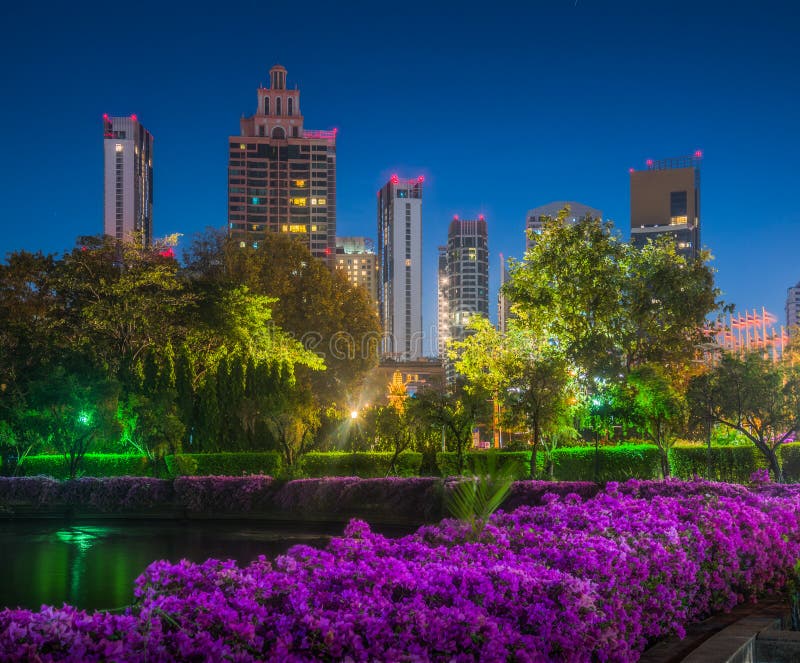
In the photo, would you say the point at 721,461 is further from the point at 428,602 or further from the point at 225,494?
the point at 428,602

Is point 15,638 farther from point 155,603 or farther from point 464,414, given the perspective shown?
point 464,414

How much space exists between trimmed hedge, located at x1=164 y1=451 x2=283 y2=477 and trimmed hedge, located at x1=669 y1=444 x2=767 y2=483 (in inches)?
430

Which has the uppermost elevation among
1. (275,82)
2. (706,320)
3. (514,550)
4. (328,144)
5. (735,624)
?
(275,82)

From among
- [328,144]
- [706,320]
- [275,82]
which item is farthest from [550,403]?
[275,82]

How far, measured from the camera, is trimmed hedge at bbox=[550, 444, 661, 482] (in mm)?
22281

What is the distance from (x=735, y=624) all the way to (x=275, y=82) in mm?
166733

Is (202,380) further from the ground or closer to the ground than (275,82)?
closer to the ground

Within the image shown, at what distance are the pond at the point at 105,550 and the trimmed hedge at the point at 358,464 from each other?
4.94m

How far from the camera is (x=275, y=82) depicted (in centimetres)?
16425

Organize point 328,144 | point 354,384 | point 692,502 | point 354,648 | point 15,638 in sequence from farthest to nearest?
point 328,144
point 354,384
point 692,502
point 354,648
point 15,638

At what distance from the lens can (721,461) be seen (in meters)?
24.3

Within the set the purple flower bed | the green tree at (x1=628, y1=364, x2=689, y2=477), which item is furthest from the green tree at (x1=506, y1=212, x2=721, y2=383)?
the purple flower bed

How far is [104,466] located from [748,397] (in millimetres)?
17775

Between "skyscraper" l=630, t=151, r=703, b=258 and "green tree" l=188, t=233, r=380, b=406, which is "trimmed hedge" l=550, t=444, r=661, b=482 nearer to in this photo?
"green tree" l=188, t=233, r=380, b=406
